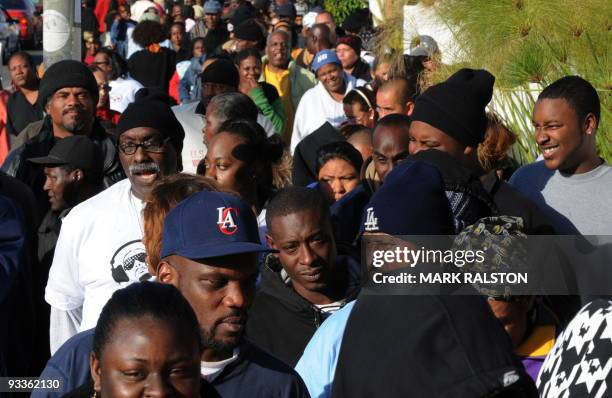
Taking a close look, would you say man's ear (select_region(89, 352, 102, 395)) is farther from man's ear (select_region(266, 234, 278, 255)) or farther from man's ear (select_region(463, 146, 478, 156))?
man's ear (select_region(463, 146, 478, 156))

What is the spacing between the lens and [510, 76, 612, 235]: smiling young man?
5305mm

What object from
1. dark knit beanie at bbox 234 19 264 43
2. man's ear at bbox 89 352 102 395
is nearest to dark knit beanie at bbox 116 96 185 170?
man's ear at bbox 89 352 102 395

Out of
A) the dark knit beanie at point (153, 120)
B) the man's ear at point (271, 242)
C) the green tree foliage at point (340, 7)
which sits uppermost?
the green tree foliage at point (340, 7)

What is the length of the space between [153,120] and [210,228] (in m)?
2.43

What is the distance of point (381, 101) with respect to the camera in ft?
25.7

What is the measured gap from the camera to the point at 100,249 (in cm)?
510

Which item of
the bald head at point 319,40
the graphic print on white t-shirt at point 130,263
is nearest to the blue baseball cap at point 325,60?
the bald head at point 319,40

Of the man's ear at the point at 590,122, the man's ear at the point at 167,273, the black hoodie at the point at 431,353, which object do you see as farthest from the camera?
the man's ear at the point at 590,122

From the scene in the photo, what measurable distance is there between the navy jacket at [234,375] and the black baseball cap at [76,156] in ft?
11.3

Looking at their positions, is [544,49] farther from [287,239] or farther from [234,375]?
[234,375]

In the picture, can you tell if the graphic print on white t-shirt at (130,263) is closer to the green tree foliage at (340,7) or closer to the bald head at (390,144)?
the bald head at (390,144)

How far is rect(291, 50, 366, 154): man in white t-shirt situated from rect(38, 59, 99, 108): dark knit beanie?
2.77m

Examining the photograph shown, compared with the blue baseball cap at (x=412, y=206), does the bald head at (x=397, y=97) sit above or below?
above

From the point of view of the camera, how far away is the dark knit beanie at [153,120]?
5.82m
